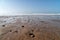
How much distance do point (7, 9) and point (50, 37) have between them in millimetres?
6667

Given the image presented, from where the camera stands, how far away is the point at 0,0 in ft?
27.8

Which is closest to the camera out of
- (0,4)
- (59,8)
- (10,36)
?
(10,36)

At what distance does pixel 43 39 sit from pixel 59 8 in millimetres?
6231

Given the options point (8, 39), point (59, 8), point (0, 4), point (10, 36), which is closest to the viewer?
point (8, 39)

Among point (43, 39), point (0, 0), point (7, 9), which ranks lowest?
point (43, 39)

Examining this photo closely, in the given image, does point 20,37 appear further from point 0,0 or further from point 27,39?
point 0,0

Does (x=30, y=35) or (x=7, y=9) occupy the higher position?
(x=7, y=9)

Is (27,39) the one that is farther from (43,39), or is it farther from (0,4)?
(0,4)

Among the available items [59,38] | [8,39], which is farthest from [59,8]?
[8,39]

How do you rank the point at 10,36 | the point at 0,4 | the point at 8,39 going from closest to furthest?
the point at 8,39 < the point at 10,36 < the point at 0,4

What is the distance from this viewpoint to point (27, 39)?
8.30 feet

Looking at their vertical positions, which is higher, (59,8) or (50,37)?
(59,8)

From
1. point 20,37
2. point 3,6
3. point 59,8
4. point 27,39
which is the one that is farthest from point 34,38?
point 3,6

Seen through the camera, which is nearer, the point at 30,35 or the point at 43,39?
the point at 43,39
